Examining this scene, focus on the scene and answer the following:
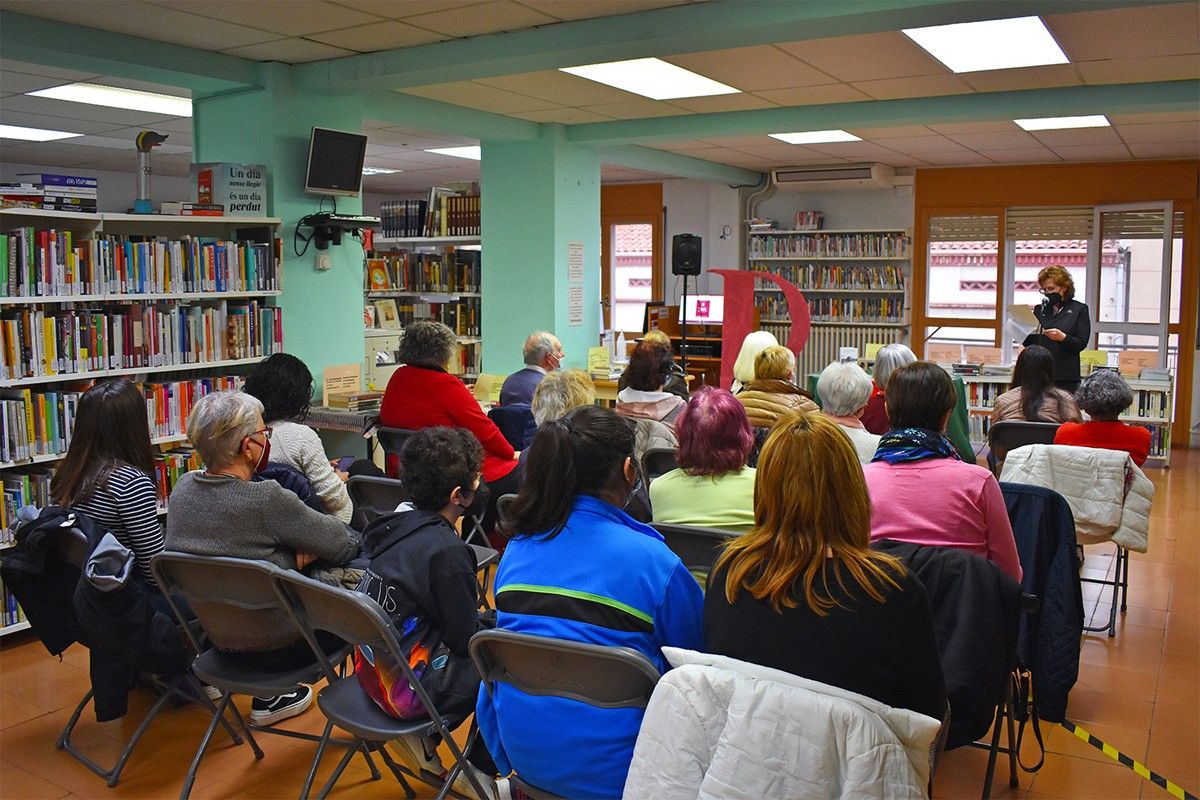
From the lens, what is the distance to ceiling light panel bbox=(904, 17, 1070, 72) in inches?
191

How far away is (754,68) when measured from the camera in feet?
18.9

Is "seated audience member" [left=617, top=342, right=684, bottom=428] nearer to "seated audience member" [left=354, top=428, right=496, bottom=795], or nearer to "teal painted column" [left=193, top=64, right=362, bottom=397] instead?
"seated audience member" [left=354, top=428, right=496, bottom=795]

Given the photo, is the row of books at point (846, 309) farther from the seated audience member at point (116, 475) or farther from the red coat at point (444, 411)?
the seated audience member at point (116, 475)

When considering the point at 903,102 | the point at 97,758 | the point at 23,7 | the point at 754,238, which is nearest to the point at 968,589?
the point at 97,758

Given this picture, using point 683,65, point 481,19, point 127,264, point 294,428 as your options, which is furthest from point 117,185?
point 294,428

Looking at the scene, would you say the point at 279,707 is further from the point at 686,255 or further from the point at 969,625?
the point at 686,255

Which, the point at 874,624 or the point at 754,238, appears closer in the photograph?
the point at 874,624

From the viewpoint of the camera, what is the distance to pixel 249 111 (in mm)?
5840

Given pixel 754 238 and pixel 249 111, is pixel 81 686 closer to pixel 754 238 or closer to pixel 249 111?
pixel 249 111

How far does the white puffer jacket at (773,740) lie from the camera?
5.25 ft

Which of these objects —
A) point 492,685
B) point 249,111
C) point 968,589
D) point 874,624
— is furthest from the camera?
point 249,111

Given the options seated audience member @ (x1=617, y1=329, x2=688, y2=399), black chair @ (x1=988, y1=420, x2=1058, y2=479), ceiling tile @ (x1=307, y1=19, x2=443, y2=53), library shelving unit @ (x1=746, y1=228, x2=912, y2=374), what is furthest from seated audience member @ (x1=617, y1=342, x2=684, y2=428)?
library shelving unit @ (x1=746, y1=228, x2=912, y2=374)

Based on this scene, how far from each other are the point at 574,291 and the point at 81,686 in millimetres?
5063

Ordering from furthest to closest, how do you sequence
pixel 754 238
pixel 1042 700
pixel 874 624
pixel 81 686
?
pixel 754 238 < pixel 81 686 < pixel 1042 700 < pixel 874 624
